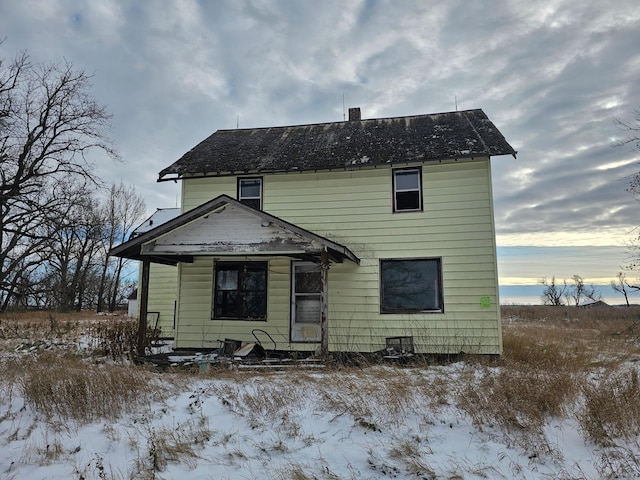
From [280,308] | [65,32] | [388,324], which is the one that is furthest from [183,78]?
[388,324]

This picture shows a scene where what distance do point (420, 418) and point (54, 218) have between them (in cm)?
1520

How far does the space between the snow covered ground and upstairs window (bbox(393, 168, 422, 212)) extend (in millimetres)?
5446

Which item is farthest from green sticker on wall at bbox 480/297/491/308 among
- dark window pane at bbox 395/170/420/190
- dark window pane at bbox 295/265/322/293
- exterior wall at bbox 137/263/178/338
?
exterior wall at bbox 137/263/178/338

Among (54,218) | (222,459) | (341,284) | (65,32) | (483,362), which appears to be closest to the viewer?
(222,459)

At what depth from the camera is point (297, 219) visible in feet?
38.1

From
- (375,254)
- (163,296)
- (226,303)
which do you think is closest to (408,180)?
(375,254)

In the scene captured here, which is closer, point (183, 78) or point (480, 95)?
point (183, 78)

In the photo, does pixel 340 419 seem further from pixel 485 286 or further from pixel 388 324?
pixel 485 286

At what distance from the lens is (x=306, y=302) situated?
11.4 metres

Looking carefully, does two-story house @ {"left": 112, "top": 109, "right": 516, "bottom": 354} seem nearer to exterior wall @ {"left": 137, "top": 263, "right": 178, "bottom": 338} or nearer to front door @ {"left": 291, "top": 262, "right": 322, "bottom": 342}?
front door @ {"left": 291, "top": 262, "right": 322, "bottom": 342}

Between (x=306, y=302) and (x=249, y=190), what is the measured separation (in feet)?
12.0

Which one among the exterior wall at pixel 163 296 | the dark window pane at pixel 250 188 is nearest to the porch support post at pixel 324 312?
the dark window pane at pixel 250 188

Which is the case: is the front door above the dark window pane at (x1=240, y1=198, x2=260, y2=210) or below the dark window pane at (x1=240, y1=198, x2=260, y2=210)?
below

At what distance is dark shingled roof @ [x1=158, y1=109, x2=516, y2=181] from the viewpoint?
11.1 meters
